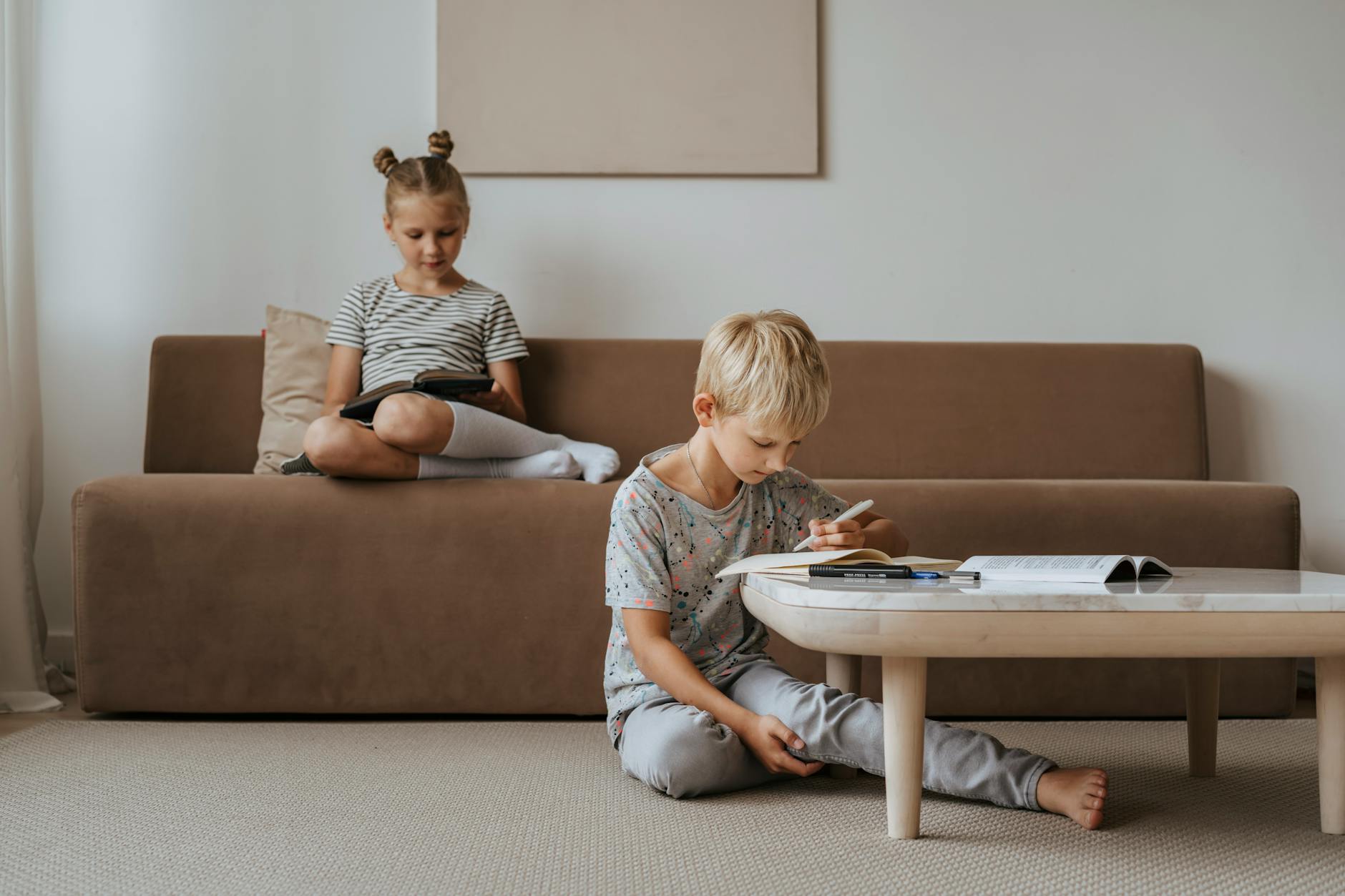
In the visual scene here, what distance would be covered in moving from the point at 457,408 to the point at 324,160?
941 mm

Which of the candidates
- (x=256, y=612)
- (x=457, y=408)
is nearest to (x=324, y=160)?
(x=457, y=408)

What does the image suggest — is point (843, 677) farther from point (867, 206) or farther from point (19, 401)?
point (19, 401)

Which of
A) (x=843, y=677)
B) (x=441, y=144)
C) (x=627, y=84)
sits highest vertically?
(x=627, y=84)

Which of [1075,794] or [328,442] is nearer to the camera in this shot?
[1075,794]

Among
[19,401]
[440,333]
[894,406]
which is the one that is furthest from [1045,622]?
[19,401]

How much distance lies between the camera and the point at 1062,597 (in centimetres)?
107

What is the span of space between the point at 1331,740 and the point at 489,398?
146 centimetres

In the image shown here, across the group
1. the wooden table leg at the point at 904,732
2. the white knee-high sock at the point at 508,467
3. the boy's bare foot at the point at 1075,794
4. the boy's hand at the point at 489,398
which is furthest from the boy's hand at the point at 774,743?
the boy's hand at the point at 489,398

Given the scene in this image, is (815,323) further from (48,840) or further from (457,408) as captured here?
(48,840)

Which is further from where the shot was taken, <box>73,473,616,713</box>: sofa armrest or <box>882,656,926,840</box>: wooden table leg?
<box>73,473,616,713</box>: sofa armrest

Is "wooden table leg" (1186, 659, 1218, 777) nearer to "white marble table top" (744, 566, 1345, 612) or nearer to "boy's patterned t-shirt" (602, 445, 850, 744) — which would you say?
"white marble table top" (744, 566, 1345, 612)

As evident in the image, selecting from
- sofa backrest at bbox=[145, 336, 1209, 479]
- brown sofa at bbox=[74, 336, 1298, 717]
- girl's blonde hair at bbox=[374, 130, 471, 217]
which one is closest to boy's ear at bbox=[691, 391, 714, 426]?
brown sofa at bbox=[74, 336, 1298, 717]

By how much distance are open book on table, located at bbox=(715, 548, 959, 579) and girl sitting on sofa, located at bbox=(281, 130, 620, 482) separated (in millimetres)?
683

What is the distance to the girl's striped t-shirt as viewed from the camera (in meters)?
2.24
